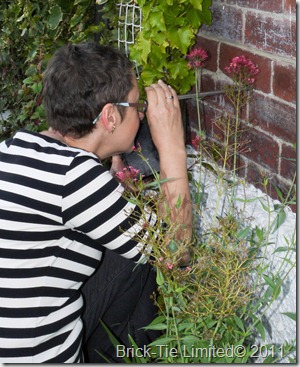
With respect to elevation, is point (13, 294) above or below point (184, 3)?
below

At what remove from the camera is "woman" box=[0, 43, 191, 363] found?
1.87 meters

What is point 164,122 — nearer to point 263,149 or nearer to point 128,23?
point 263,149

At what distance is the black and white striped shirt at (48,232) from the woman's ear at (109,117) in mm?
126

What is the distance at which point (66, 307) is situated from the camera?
6.85 feet

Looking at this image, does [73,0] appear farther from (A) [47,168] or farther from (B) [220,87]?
(A) [47,168]

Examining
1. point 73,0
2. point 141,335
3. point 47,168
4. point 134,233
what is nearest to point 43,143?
point 47,168

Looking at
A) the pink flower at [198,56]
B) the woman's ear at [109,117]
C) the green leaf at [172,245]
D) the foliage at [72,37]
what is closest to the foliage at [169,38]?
the foliage at [72,37]

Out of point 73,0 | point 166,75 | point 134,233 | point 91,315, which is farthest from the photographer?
point 73,0

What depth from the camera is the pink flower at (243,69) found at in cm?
210

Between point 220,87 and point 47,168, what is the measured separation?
83 centimetres

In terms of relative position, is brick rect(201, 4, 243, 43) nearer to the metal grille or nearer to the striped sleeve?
the metal grille

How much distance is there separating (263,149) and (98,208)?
0.63 meters

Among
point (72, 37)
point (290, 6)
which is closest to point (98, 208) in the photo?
point (290, 6)

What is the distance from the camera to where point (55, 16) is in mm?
3162
